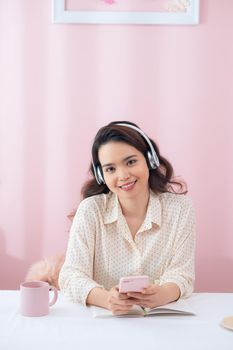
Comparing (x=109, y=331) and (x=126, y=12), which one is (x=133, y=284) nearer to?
(x=109, y=331)

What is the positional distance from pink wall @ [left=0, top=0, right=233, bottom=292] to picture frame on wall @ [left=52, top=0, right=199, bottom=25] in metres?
0.04

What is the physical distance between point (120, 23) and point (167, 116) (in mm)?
483

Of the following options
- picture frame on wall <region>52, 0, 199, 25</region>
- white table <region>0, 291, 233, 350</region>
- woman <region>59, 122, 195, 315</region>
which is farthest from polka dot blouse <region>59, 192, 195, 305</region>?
picture frame on wall <region>52, 0, 199, 25</region>

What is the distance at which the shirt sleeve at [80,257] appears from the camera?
168 centimetres

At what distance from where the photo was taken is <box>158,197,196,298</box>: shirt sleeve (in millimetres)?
1752

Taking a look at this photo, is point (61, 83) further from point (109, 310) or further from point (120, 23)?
point (109, 310)

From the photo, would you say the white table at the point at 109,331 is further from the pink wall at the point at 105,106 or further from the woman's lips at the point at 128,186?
the pink wall at the point at 105,106

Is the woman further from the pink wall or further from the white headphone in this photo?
the pink wall

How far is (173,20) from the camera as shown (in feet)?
8.54

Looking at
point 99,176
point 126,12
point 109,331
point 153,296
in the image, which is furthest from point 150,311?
point 126,12

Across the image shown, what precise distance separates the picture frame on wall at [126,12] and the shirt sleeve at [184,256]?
3.55ft

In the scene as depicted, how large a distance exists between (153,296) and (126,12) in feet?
4.91

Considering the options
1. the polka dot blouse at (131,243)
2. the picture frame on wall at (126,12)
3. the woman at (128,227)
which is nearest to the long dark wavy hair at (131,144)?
the woman at (128,227)

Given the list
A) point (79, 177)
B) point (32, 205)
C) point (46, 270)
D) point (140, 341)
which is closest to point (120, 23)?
point (79, 177)
